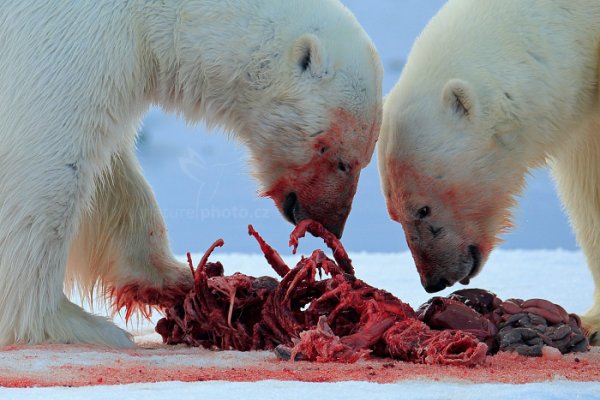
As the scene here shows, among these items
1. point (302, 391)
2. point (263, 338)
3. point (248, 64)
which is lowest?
point (302, 391)

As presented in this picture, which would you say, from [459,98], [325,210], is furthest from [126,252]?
[459,98]

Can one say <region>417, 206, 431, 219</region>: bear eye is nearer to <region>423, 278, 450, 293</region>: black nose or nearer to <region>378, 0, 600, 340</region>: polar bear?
<region>378, 0, 600, 340</region>: polar bear

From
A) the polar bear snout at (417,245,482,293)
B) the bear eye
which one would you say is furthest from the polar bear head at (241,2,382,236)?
the polar bear snout at (417,245,482,293)

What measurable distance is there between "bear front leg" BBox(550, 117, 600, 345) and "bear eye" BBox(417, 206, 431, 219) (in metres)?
0.72

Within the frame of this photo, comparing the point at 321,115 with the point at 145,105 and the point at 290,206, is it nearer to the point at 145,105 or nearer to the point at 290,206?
the point at 290,206

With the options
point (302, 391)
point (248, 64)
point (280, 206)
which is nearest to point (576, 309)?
point (280, 206)

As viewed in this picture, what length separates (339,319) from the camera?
3.12 m

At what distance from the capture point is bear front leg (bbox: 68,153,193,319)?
12.7 feet

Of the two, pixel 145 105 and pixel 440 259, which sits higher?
pixel 145 105

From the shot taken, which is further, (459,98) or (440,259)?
(440,259)

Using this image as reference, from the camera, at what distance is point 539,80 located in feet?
12.0

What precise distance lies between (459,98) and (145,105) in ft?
3.69

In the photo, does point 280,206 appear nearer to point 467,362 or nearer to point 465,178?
point 465,178

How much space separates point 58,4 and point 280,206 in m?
1.07
